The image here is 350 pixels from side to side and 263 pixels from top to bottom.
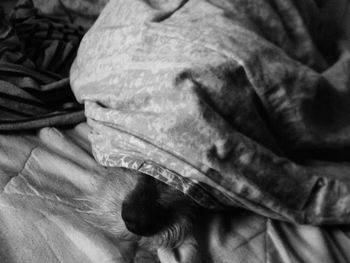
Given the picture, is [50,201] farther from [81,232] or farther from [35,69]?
[35,69]

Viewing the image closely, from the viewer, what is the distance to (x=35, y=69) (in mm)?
1081

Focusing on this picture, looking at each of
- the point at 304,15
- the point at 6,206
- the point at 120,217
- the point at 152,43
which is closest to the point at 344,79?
the point at 304,15

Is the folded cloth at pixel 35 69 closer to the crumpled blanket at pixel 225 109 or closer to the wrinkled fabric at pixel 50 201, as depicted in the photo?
the wrinkled fabric at pixel 50 201

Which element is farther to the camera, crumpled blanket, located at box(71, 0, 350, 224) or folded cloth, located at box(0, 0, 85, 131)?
folded cloth, located at box(0, 0, 85, 131)

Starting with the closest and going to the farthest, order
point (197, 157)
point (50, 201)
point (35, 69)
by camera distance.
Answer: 1. point (197, 157)
2. point (50, 201)
3. point (35, 69)

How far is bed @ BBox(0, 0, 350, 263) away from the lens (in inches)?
27.6

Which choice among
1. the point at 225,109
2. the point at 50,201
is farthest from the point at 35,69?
the point at 225,109

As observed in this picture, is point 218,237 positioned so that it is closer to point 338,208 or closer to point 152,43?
point 338,208

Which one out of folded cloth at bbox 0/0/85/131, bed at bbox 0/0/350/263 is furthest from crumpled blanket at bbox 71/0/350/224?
folded cloth at bbox 0/0/85/131

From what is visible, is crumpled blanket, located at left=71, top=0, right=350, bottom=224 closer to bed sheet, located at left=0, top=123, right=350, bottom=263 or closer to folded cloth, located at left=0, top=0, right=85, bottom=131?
bed sheet, located at left=0, top=123, right=350, bottom=263

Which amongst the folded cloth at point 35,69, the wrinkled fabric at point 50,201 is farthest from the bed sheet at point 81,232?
the folded cloth at point 35,69

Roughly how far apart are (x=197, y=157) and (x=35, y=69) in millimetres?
592

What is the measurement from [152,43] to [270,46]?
219 millimetres

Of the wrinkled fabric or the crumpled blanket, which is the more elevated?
the crumpled blanket
